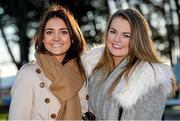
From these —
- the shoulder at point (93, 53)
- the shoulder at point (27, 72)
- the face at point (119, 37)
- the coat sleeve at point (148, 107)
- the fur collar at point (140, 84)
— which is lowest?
the coat sleeve at point (148, 107)

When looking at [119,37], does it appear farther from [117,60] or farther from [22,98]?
[22,98]

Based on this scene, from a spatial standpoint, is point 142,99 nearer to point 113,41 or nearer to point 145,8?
point 113,41

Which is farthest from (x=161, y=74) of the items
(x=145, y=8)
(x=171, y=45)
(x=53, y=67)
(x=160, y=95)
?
(x=171, y=45)

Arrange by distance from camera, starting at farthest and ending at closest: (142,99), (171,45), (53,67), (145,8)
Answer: (171,45) < (145,8) < (53,67) < (142,99)

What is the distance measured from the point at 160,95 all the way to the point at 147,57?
352 millimetres

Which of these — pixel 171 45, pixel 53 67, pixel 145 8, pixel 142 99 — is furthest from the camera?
pixel 171 45

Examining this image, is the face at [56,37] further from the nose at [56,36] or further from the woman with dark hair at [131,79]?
the woman with dark hair at [131,79]

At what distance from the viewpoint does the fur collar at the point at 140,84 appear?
13.5 feet

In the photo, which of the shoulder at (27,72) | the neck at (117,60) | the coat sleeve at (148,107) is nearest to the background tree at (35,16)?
the neck at (117,60)

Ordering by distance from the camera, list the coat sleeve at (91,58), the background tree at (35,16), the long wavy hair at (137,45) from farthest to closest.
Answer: the background tree at (35,16), the coat sleeve at (91,58), the long wavy hair at (137,45)

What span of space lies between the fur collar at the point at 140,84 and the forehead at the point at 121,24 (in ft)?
1.13

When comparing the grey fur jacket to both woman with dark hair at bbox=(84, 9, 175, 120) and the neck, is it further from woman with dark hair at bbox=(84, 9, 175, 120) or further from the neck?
the neck

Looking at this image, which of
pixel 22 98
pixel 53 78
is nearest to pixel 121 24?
pixel 53 78

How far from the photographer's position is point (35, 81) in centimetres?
429
